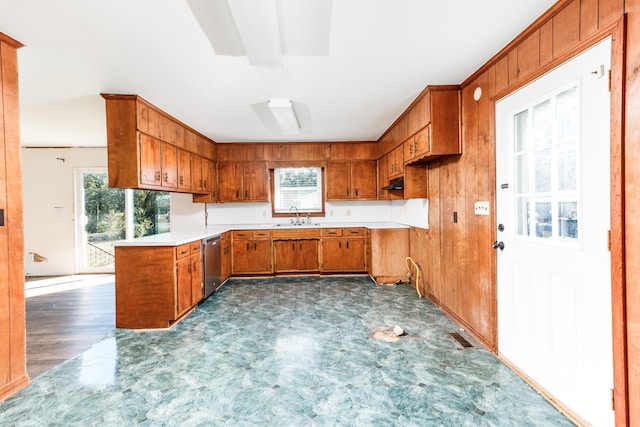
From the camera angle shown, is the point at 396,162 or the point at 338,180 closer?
the point at 396,162

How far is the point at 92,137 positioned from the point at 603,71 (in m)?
6.27

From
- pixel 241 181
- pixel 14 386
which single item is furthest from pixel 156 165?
pixel 14 386

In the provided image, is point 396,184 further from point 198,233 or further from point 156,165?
point 156,165

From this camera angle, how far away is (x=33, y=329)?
2.98m

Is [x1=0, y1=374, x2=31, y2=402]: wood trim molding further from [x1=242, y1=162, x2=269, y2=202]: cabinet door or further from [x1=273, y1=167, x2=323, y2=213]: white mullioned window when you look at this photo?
[x1=273, y1=167, x2=323, y2=213]: white mullioned window

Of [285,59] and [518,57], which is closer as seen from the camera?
[518,57]

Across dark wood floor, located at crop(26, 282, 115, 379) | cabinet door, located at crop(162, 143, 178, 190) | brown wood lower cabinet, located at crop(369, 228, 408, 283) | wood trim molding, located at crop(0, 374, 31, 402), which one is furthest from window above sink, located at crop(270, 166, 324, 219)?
wood trim molding, located at crop(0, 374, 31, 402)

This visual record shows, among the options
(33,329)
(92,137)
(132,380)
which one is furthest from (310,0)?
(92,137)

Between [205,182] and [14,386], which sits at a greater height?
[205,182]

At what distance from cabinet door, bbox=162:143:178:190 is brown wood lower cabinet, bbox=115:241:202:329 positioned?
0.99 m

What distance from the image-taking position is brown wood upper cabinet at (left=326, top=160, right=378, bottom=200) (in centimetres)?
531

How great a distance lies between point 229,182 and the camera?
5238 mm

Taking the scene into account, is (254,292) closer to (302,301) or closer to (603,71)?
(302,301)

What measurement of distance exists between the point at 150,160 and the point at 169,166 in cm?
45
